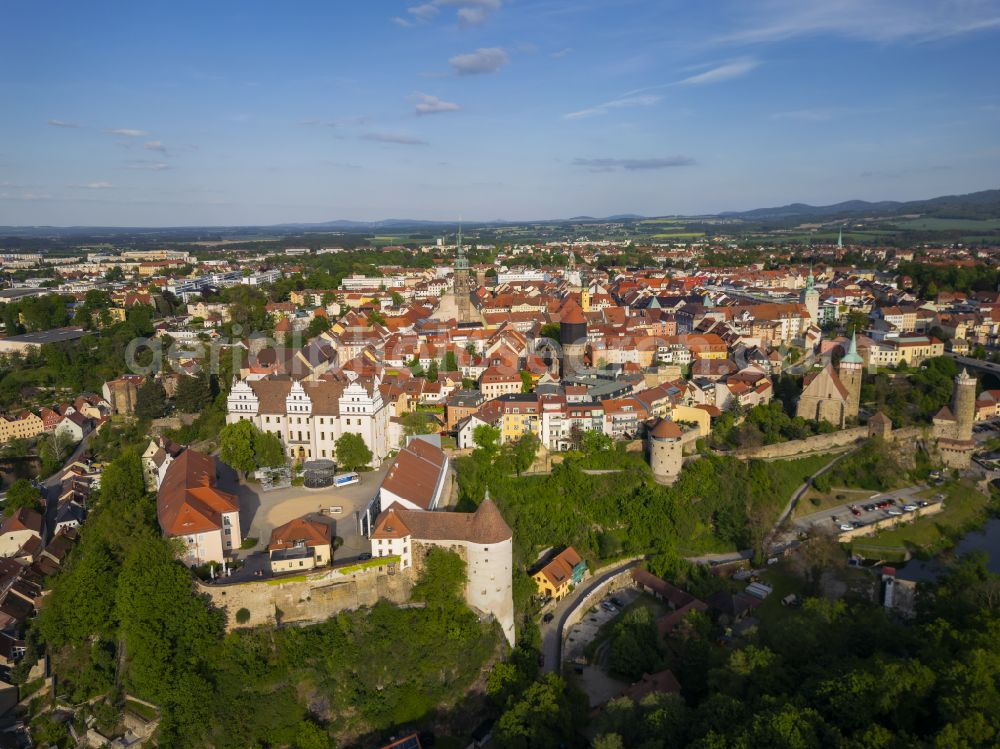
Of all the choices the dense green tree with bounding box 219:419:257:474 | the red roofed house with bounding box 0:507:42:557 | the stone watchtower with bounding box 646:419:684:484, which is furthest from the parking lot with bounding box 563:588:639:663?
the red roofed house with bounding box 0:507:42:557

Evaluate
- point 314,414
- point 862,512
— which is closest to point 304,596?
point 314,414

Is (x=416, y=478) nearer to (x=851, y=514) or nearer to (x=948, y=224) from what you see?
(x=851, y=514)

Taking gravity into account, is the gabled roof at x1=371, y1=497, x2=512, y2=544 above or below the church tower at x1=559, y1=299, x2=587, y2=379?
below

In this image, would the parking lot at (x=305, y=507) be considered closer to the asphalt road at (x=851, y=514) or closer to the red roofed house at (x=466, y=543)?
the red roofed house at (x=466, y=543)

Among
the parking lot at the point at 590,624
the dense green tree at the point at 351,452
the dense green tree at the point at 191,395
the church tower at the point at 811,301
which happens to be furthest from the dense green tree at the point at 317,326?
the church tower at the point at 811,301

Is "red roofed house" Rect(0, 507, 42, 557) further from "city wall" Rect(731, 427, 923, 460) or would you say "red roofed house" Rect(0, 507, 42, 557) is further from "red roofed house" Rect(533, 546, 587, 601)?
"city wall" Rect(731, 427, 923, 460)

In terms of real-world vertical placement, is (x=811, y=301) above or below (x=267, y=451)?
above

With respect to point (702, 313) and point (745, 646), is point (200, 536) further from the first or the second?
point (702, 313)
